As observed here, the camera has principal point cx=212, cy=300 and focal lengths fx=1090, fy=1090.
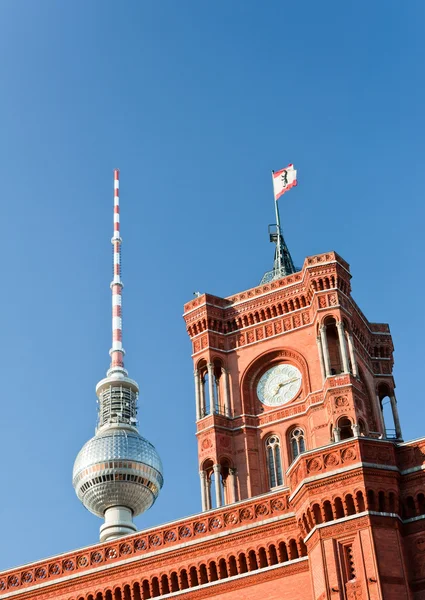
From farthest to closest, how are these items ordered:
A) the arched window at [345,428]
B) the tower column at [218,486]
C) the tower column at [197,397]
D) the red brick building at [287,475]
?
the tower column at [197,397]
the tower column at [218,486]
the arched window at [345,428]
the red brick building at [287,475]

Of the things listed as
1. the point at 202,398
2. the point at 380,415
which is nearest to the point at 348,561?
the point at 202,398

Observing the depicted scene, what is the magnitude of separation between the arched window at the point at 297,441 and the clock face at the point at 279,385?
1910mm

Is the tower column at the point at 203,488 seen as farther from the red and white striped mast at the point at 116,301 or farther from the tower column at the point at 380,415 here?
the red and white striped mast at the point at 116,301

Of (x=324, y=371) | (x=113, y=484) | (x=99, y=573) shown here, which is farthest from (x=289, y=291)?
(x=99, y=573)

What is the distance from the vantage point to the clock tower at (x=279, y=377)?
180ft

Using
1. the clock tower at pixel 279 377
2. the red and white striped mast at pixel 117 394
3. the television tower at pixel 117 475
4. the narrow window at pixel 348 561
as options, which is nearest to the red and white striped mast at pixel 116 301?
the red and white striped mast at pixel 117 394

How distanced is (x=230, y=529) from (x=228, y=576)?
5.46 ft

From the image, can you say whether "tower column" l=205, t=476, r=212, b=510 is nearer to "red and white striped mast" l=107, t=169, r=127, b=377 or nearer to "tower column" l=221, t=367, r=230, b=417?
"tower column" l=221, t=367, r=230, b=417

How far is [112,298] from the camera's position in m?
81.8

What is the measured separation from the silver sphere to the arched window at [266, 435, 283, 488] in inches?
589

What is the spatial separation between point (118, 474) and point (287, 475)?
31.2 metres

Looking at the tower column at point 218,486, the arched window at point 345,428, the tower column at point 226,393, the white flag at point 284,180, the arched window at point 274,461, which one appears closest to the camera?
the arched window at point 345,428

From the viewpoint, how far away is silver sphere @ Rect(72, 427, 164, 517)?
Result: 6869cm

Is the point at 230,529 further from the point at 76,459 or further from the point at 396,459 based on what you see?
the point at 76,459
